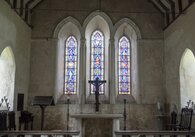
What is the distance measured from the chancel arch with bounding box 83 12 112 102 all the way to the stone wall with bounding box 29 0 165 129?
0.84 ft

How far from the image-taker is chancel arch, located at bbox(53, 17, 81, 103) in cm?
1066

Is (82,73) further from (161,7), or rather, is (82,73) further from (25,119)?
(161,7)

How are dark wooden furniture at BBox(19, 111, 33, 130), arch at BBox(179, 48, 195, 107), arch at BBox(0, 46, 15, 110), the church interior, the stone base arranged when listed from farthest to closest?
1. the church interior
2. dark wooden furniture at BBox(19, 111, 33, 130)
3. arch at BBox(179, 48, 195, 107)
4. arch at BBox(0, 46, 15, 110)
5. the stone base

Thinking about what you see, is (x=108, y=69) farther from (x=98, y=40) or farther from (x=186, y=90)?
(x=186, y=90)

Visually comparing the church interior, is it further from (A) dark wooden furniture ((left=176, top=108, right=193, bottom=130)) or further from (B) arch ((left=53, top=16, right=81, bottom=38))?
(A) dark wooden furniture ((left=176, top=108, right=193, bottom=130))

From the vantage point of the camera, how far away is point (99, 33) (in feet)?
37.2

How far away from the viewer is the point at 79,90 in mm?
10422

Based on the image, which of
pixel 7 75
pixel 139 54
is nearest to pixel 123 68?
pixel 139 54

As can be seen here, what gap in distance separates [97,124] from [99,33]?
5.24 m

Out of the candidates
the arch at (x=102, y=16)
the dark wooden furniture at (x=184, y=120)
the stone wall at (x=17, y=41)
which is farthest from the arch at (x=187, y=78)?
the stone wall at (x=17, y=41)

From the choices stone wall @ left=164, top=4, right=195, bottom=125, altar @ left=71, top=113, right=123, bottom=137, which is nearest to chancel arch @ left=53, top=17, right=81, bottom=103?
altar @ left=71, top=113, right=123, bottom=137

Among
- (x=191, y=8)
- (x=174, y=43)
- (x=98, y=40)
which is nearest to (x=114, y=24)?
(x=98, y=40)

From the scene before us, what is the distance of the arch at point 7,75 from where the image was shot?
873 cm

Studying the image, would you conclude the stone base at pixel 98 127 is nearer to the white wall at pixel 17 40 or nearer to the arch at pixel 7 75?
the arch at pixel 7 75
